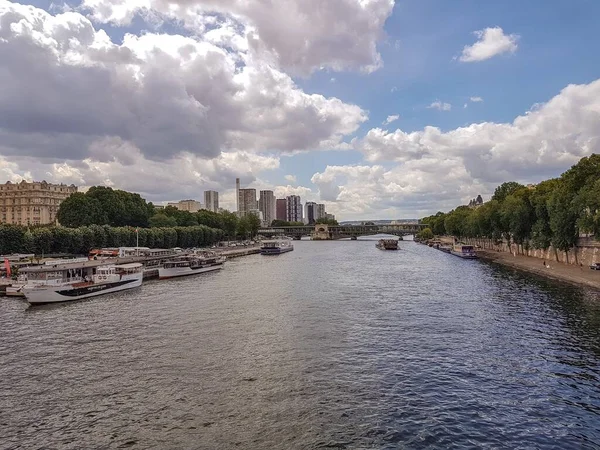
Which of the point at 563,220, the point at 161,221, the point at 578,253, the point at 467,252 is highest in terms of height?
the point at 161,221

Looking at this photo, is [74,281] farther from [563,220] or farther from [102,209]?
[102,209]

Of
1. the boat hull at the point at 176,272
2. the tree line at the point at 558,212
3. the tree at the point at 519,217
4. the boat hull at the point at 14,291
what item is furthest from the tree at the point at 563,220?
the boat hull at the point at 14,291

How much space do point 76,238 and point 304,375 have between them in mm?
91251

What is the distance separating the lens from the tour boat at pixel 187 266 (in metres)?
86.3

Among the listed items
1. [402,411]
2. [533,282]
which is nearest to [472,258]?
[533,282]

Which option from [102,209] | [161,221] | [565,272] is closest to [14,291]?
[102,209]

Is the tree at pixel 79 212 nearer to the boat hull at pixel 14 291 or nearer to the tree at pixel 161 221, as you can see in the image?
the tree at pixel 161 221

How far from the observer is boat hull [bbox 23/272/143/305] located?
180ft

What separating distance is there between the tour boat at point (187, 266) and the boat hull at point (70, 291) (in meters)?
16.3

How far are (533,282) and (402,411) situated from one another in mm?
55060

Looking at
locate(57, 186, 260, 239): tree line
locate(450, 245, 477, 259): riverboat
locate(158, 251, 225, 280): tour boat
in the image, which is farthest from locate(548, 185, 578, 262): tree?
locate(57, 186, 260, 239): tree line

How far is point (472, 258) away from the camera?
125m

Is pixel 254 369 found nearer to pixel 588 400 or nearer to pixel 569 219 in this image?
pixel 588 400

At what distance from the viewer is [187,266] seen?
298 feet
